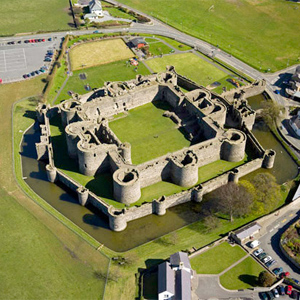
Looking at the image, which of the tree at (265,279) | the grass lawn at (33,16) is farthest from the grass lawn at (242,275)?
the grass lawn at (33,16)

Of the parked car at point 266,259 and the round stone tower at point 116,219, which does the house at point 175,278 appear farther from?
the parked car at point 266,259

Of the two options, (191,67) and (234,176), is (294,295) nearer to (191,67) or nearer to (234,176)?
(234,176)

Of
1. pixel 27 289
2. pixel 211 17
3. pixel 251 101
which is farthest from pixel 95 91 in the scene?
pixel 211 17

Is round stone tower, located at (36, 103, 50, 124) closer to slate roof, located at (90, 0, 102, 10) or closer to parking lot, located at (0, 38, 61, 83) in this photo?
parking lot, located at (0, 38, 61, 83)

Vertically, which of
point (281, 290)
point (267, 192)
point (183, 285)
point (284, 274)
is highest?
point (267, 192)

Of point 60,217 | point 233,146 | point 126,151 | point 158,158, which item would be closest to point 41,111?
point 126,151

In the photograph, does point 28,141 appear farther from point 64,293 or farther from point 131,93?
point 64,293
